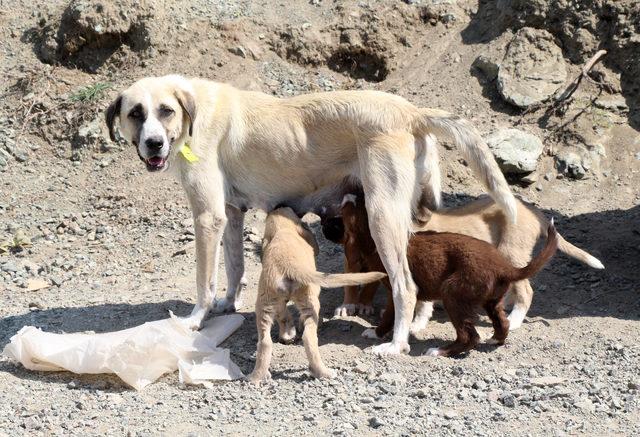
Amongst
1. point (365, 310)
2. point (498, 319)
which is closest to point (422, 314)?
point (365, 310)

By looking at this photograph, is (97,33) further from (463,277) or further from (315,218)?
(463,277)

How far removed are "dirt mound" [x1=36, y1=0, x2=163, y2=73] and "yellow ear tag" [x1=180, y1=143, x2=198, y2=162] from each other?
15.8ft

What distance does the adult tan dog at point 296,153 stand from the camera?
6.48 meters

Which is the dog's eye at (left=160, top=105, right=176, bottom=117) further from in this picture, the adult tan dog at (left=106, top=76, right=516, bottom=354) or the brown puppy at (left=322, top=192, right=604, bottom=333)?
the brown puppy at (left=322, top=192, right=604, bottom=333)

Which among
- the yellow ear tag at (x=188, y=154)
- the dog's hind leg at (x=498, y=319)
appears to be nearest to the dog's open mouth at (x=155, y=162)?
the yellow ear tag at (x=188, y=154)

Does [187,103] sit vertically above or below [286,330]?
above

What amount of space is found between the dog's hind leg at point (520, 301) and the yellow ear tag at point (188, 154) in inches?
105

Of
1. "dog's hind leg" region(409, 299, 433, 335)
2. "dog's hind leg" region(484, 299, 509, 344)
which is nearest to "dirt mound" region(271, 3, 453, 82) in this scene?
"dog's hind leg" region(409, 299, 433, 335)

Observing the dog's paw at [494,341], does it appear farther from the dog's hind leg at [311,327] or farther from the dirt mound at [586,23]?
the dirt mound at [586,23]

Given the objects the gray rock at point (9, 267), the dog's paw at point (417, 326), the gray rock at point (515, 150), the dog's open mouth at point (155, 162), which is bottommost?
the gray rock at point (9, 267)

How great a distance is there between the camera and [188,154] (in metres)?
6.91

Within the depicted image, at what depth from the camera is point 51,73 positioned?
37.7ft

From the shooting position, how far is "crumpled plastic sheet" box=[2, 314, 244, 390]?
609cm

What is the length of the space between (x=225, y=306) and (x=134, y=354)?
1553 millimetres
